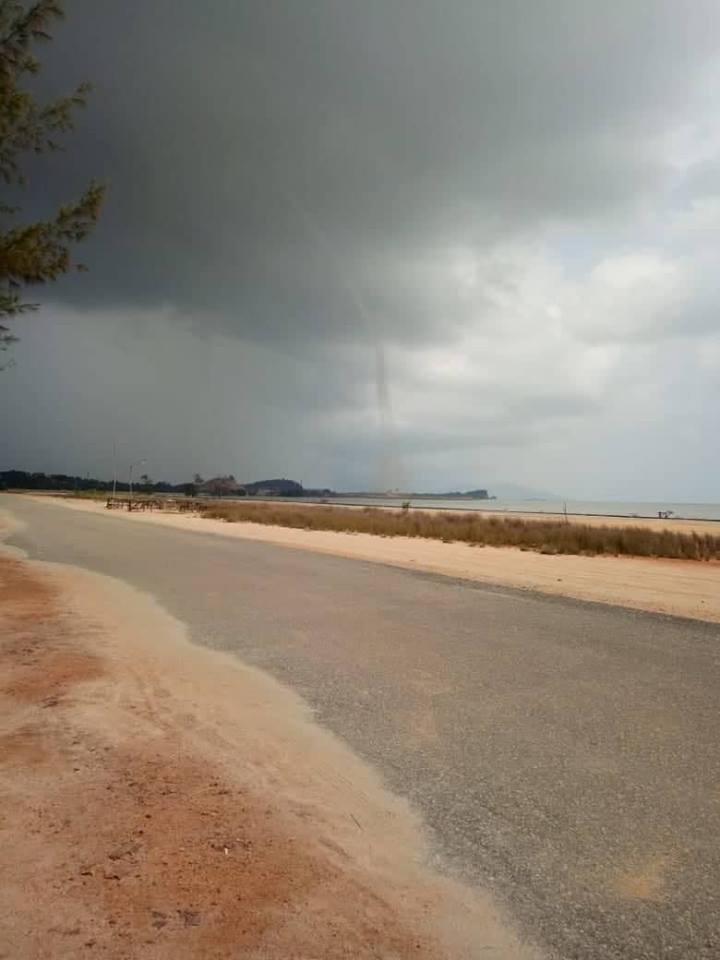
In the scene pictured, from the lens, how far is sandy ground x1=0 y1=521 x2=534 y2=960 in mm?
2525

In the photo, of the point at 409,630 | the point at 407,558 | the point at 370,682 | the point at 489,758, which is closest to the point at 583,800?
the point at 489,758

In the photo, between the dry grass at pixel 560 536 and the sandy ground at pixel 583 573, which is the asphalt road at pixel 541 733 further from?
the dry grass at pixel 560 536

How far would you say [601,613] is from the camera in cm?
981

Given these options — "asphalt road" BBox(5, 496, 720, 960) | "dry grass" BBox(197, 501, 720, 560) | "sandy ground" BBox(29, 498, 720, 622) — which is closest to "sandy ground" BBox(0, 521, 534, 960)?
"asphalt road" BBox(5, 496, 720, 960)

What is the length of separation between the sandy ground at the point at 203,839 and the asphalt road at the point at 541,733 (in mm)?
306

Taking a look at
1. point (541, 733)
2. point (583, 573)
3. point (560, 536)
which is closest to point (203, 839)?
point (541, 733)

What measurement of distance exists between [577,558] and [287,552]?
937 cm

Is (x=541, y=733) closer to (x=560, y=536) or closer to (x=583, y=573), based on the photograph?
(x=583, y=573)

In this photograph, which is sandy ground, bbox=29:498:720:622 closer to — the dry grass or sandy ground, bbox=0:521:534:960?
the dry grass

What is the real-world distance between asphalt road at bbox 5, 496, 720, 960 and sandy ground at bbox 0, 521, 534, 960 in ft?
1.00

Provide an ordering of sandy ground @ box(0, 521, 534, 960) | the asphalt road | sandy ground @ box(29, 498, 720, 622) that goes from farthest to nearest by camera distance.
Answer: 1. sandy ground @ box(29, 498, 720, 622)
2. the asphalt road
3. sandy ground @ box(0, 521, 534, 960)

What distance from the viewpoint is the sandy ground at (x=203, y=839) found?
2.53m

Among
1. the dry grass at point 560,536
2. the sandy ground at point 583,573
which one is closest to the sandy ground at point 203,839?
the sandy ground at point 583,573

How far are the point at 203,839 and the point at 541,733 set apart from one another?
2677mm
